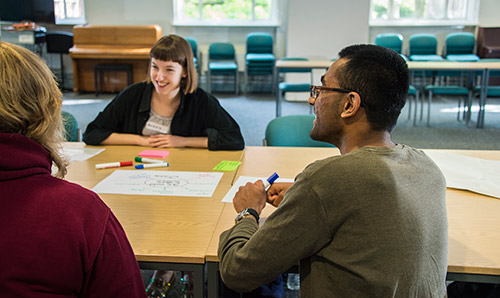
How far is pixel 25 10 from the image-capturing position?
7984mm

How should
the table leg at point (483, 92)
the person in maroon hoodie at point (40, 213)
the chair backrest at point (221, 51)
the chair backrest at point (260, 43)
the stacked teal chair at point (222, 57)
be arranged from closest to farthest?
the person in maroon hoodie at point (40, 213) → the table leg at point (483, 92) → the stacked teal chair at point (222, 57) → the chair backrest at point (260, 43) → the chair backrest at point (221, 51)

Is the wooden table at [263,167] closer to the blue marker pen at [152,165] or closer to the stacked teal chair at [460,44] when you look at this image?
the blue marker pen at [152,165]

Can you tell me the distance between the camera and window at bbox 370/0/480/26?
8.48m

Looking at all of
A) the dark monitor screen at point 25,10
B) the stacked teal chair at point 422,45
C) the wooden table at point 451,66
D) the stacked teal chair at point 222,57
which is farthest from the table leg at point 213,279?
the dark monitor screen at point 25,10

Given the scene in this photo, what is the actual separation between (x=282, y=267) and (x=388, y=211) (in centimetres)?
28

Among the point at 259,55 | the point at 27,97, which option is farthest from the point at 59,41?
the point at 27,97

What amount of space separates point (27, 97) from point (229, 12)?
8161 millimetres

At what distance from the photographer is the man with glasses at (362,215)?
970 millimetres

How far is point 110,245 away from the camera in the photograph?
955 millimetres

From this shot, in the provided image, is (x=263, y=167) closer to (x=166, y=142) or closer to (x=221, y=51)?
(x=166, y=142)

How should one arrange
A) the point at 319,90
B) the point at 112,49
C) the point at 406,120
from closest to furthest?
the point at 319,90
the point at 406,120
the point at 112,49

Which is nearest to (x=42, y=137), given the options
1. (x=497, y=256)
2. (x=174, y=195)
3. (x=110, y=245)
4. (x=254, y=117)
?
(x=110, y=245)

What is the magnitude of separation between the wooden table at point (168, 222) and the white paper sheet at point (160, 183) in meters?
0.04

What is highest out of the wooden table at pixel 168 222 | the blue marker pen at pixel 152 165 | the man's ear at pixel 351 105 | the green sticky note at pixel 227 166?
the man's ear at pixel 351 105
